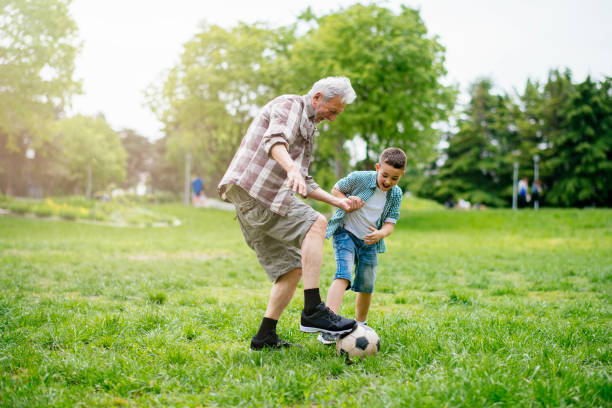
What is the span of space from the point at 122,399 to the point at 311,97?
252 centimetres

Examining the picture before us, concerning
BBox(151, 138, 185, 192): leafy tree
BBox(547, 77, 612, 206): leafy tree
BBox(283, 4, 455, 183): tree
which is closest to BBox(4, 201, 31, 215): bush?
BBox(283, 4, 455, 183): tree

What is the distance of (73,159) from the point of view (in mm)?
53625

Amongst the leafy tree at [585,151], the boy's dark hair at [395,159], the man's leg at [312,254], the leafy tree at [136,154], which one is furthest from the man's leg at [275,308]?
the leafy tree at [136,154]

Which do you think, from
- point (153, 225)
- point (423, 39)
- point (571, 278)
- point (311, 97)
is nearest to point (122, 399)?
point (311, 97)

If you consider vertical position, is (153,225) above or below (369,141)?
below

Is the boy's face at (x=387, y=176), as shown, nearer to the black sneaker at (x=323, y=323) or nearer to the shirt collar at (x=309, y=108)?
the shirt collar at (x=309, y=108)

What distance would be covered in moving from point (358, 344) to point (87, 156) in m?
56.7

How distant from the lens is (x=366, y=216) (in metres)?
4.36

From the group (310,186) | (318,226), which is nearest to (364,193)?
(310,186)

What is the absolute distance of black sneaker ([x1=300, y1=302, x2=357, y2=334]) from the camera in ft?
11.8

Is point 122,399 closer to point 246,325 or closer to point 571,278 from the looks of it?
point 246,325

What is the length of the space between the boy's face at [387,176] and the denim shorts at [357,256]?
1.75 feet

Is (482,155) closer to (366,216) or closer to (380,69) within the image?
(380,69)

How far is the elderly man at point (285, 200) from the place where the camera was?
3.59 m
